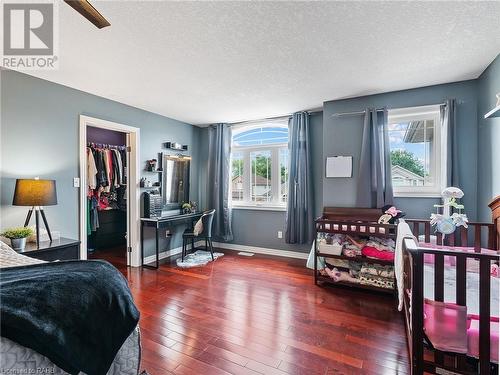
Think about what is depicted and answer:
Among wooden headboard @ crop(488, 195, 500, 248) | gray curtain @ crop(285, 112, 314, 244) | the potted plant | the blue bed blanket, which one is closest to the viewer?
the blue bed blanket

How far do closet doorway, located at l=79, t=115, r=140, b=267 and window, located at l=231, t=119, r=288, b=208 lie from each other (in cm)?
177

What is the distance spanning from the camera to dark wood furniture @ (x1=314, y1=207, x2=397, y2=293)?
8.85 ft

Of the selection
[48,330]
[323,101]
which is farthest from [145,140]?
[48,330]

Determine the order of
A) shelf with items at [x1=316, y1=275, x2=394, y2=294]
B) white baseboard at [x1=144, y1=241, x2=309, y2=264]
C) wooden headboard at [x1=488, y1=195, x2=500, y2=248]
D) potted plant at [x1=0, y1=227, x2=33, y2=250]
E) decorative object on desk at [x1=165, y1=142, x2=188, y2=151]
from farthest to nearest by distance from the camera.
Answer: decorative object on desk at [x1=165, y1=142, x2=188, y2=151] → white baseboard at [x1=144, y1=241, x2=309, y2=264] → shelf with items at [x1=316, y1=275, x2=394, y2=294] → potted plant at [x1=0, y1=227, x2=33, y2=250] → wooden headboard at [x1=488, y1=195, x2=500, y2=248]

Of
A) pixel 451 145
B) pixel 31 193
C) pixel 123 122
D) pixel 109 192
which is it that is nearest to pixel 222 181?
pixel 123 122

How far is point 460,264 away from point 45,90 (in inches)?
152

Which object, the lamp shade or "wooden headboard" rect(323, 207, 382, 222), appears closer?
the lamp shade

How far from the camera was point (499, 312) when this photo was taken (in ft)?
4.20

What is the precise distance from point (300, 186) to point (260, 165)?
37.0 inches

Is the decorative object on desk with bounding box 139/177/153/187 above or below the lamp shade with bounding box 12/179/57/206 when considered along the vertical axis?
above

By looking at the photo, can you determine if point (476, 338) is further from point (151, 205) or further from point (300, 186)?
point (151, 205)

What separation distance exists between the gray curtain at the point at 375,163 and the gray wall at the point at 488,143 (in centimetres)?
82

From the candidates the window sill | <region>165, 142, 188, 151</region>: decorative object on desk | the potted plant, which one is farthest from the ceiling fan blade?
the window sill

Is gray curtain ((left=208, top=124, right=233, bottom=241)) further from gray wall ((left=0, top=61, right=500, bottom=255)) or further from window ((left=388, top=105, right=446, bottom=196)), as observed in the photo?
window ((left=388, top=105, right=446, bottom=196))
